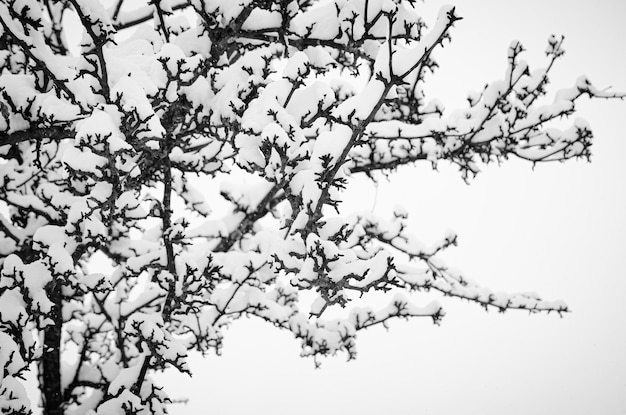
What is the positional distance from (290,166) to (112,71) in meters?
1.17

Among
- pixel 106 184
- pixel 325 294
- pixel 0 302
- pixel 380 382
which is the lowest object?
pixel 325 294

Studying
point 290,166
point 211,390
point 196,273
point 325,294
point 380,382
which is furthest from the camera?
point 380,382

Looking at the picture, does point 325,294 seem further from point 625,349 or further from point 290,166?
point 625,349

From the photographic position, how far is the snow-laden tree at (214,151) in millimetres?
1778

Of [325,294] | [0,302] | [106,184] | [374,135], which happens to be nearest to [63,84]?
[106,184]

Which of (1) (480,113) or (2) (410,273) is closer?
(1) (480,113)

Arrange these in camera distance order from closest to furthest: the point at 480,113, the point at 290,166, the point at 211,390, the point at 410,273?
the point at 290,166 < the point at 480,113 < the point at 410,273 < the point at 211,390

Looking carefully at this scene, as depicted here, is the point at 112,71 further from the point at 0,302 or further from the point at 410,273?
the point at 410,273

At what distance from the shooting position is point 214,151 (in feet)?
12.0

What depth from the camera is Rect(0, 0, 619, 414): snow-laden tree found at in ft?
5.83

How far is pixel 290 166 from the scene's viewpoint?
6.27 ft

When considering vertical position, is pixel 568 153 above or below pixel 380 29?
below

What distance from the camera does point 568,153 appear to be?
3037mm

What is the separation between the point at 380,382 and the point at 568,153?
53.5 meters
